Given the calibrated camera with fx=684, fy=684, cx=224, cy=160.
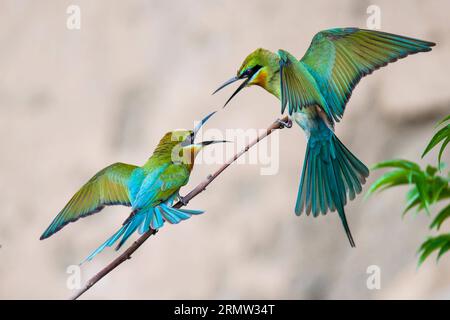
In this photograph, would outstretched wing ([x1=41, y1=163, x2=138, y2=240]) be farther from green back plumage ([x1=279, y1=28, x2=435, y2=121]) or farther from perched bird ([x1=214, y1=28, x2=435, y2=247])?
green back plumage ([x1=279, y1=28, x2=435, y2=121])

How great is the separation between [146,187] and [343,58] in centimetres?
46

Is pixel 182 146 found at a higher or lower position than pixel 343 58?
lower

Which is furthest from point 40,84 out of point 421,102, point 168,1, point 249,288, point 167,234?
point 421,102

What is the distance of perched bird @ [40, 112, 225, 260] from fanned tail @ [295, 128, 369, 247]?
20cm

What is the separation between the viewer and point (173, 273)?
7.45 feet

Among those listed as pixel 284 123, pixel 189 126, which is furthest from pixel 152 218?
pixel 189 126

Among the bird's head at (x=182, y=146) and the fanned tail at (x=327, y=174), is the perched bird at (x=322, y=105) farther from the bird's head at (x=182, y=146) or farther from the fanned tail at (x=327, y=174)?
the bird's head at (x=182, y=146)

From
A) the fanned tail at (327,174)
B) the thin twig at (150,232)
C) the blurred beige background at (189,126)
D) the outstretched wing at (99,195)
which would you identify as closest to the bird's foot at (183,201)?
the thin twig at (150,232)

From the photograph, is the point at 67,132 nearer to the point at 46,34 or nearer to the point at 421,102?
the point at 46,34

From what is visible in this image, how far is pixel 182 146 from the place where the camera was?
4.33 feet

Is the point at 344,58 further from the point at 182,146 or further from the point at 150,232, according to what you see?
the point at 150,232

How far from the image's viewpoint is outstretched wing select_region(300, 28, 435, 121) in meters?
1.32
